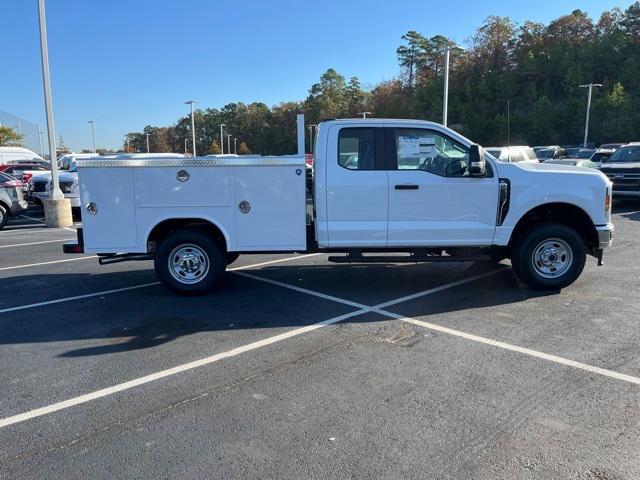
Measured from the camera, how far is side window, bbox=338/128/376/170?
268 inches

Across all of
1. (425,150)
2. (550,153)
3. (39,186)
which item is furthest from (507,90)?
(425,150)

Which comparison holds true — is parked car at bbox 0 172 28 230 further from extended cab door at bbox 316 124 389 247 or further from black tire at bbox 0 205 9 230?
extended cab door at bbox 316 124 389 247

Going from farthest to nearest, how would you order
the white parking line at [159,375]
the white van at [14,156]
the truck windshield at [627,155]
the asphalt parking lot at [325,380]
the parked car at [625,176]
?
the white van at [14,156], the truck windshield at [627,155], the parked car at [625,176], the white parking line at [159,375], the asphalt parking lot at [325,380]

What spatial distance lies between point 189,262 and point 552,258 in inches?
192

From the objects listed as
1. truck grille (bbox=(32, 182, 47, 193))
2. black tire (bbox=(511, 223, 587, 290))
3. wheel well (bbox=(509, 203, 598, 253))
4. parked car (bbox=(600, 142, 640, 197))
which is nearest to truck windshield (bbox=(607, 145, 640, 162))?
parked car (bbox=(600, 142, 640, 197))

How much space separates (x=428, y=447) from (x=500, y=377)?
1.34 metres

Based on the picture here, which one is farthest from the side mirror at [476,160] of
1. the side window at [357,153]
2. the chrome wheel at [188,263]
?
the chrome wheel at [188,263]

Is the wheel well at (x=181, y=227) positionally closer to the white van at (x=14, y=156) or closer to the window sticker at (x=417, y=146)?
the window sticker at (x=417, y=146)

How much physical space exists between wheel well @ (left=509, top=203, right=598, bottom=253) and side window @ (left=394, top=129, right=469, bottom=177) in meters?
1.32

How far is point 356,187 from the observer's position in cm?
671

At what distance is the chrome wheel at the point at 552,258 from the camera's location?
7051mm

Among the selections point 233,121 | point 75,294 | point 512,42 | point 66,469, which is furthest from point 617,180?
point 233,121

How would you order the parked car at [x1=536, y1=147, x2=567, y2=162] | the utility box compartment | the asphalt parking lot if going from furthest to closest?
the parked car at [x1=536, y1=147, x2=567, y2=162] → the utility box compartment → the asphalt parking lot

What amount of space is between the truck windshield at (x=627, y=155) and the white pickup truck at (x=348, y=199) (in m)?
12.4
